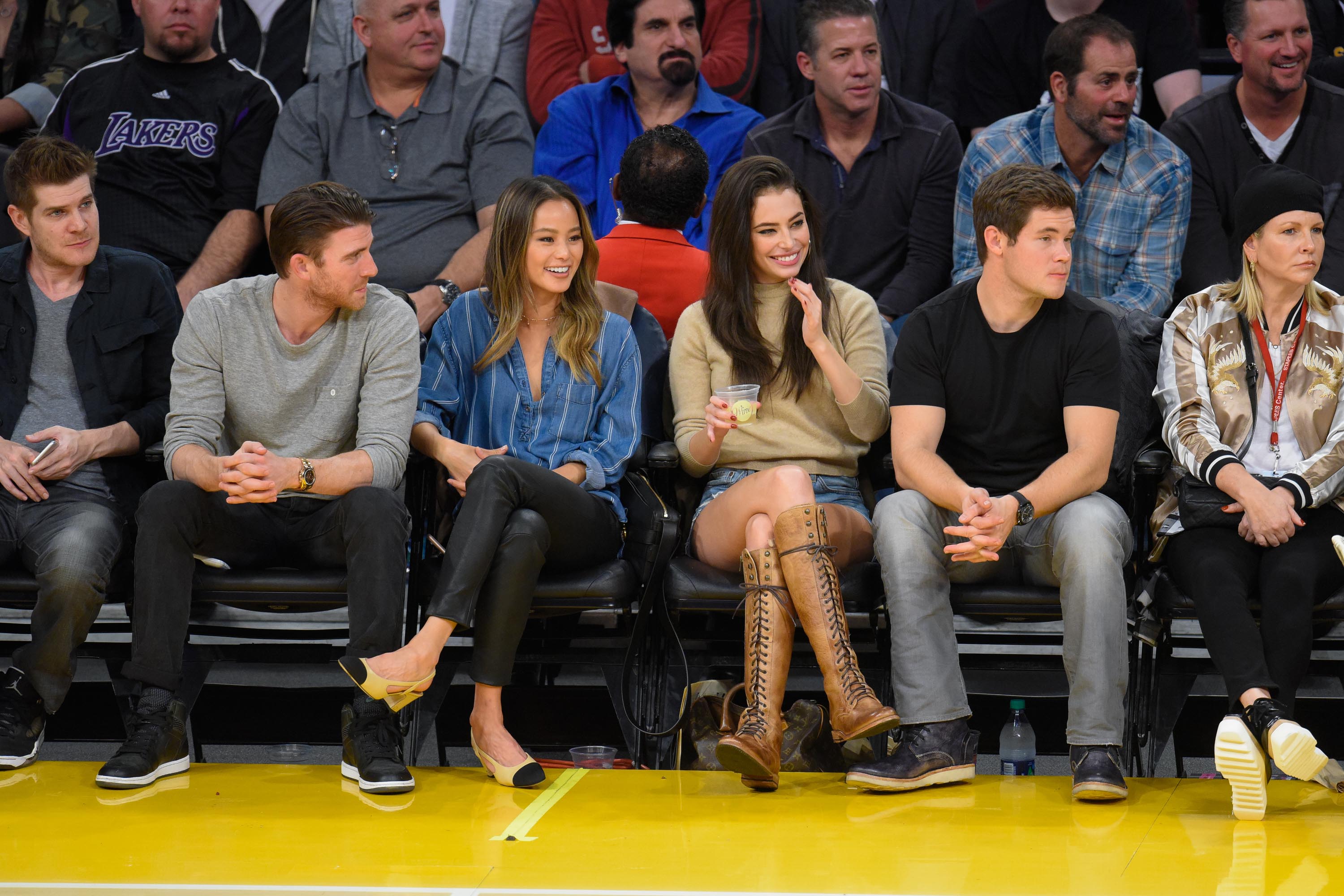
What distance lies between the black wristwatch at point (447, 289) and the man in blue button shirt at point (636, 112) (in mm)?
589

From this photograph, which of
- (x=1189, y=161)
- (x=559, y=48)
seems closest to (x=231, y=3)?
(x=559, y=48)

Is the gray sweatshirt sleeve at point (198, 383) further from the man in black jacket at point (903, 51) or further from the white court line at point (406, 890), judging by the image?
the man in black jacket at point (903, 51)

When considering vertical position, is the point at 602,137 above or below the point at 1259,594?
above

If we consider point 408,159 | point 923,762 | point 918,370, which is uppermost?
point 408,159

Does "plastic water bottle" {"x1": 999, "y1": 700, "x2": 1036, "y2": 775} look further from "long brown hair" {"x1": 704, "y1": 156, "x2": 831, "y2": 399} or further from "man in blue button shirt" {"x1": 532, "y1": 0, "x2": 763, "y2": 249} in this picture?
"man in blue button shirt" {"x1": 532, "y1": 0, "x2": 763, "y2": 249}

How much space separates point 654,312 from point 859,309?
0.62 metres

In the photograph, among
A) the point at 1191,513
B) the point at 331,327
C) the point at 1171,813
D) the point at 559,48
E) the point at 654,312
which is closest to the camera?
the point at 1171,813

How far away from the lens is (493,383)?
3.52 meters

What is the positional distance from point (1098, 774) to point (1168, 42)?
306 cm

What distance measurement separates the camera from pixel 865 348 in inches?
140

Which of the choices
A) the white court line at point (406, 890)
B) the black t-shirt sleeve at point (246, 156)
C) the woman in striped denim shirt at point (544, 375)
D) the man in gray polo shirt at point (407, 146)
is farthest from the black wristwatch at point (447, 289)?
the white court line at point (406, 890)

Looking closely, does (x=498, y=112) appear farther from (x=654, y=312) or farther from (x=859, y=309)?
(x=859, y=309)

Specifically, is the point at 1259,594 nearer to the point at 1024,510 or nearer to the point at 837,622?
the point at 1024,510

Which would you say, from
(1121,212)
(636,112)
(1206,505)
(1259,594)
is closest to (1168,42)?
(1121,212)
